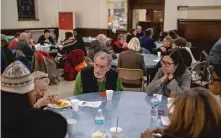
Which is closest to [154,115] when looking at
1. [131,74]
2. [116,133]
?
[116,133]

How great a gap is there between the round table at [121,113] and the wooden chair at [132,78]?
1.32 metres

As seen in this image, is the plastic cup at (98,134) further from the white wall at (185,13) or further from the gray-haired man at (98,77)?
the white wall at (185,13)

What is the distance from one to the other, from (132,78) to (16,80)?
296 centimetres

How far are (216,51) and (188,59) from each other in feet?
5.66

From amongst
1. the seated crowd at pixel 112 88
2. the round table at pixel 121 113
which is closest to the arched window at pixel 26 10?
the seated crowd at pixel 112 88

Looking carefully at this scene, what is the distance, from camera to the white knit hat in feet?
4.72

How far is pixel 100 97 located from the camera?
2.81 metres

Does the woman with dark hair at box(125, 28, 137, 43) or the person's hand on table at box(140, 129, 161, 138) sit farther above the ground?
the woman with dark hair at box(125, 28, 137, 43)

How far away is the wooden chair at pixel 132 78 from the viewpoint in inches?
168

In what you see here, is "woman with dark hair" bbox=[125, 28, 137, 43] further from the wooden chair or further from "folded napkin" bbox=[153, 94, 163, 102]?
"folded napkin" bbox=[153, 94, 163, 102]

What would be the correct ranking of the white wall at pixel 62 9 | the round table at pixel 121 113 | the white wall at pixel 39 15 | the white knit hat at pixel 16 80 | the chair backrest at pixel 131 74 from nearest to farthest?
the white knit hat at pixel 16 80, the round table at pixel 121 113, the chair backrest at pixel 131 74, the white wall at pixel 39 15, the white wall at pixel 62 9

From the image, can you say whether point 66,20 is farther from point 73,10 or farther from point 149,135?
point 149,135

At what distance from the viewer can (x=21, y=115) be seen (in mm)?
1362

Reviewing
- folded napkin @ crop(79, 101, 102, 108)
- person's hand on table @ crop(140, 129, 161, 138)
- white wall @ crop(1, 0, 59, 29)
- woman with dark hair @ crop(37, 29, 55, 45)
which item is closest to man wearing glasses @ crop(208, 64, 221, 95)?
folded napkin @ crop(79, 101, 102, 108)
